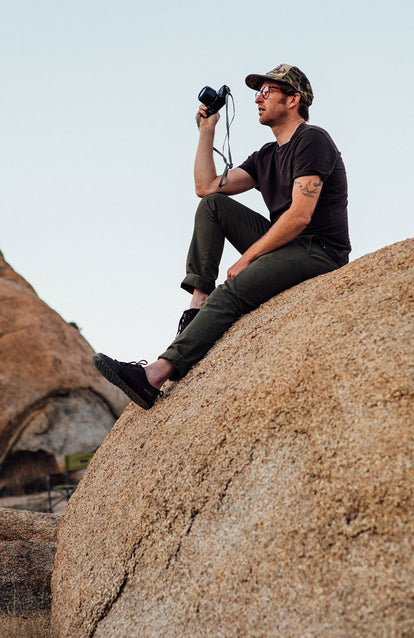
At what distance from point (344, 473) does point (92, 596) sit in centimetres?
154

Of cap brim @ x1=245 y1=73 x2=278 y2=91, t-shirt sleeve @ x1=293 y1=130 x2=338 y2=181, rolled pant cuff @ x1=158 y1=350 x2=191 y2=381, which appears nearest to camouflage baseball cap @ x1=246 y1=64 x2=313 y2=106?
cap brim @ x1=245 y1=73 x2=278 y2=91

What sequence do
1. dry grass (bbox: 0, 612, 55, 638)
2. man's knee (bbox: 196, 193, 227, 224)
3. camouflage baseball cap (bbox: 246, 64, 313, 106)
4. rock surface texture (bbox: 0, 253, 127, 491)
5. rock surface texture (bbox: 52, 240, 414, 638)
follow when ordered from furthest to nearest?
rock surface texture (bbox: 0, 253, 127, 491)
man's knee (bbox: 196, 193, 227, 224)
camouflage baseball cap (bbox: 246, 64, 313, 106)
dry grass (bbox: 0, 612, 55, 638)
rock surface texture (bbox: 52, 240, 414, 638)

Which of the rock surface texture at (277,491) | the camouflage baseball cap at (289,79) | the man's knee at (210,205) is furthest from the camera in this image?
the man's knee at (210,205)

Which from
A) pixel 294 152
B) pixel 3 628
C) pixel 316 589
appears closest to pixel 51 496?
pixel 3 628

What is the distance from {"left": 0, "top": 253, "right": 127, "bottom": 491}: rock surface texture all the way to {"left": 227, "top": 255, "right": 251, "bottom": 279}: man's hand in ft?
32.1

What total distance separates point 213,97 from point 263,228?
1033mm

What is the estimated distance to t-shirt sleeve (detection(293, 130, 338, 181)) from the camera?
3.78 meters

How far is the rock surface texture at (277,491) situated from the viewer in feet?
7.43

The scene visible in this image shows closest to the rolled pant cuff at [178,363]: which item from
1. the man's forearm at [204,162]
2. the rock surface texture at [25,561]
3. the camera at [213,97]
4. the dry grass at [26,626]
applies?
the man's forearm at [204,162]

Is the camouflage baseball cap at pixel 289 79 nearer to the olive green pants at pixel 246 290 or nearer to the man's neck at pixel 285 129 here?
the man's neck at pixel 285 129

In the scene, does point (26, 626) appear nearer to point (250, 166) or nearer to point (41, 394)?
point (250, 166)

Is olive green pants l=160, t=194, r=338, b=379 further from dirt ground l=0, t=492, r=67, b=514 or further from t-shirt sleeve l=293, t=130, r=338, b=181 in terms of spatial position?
dirt ground l=0, t=492, r=67, b=514

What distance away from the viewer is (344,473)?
2443 mm

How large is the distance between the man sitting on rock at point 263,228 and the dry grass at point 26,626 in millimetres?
1384
